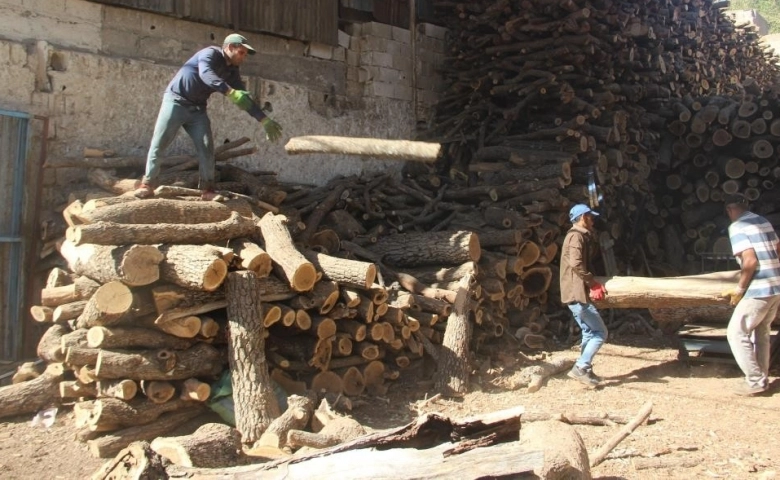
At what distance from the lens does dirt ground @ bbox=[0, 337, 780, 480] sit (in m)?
5.39

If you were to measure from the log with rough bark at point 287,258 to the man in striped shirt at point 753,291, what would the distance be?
4.07 meters

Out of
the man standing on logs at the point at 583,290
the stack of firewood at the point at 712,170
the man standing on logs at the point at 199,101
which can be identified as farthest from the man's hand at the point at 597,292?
the man standing on logs at the point at 199,101

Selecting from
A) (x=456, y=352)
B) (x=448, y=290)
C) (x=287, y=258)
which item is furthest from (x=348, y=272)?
(x=448, y=290)

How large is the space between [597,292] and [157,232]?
4.50m

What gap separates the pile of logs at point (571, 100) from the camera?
423 inches

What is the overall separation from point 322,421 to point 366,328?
1.39 m

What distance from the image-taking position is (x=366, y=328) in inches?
279

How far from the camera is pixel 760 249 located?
6.96 meters

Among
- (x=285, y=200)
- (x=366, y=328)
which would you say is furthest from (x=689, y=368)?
(x=285, y=200)

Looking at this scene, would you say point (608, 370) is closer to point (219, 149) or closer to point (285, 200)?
point (285, 200)

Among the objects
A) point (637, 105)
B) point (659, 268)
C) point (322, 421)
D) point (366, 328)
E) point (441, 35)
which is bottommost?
point (322, 421)

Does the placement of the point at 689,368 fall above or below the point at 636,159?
below

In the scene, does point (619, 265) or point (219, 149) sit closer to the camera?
point (219, 149)

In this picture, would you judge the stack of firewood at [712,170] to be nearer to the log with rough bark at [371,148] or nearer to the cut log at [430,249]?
the cut log at [430,249]
